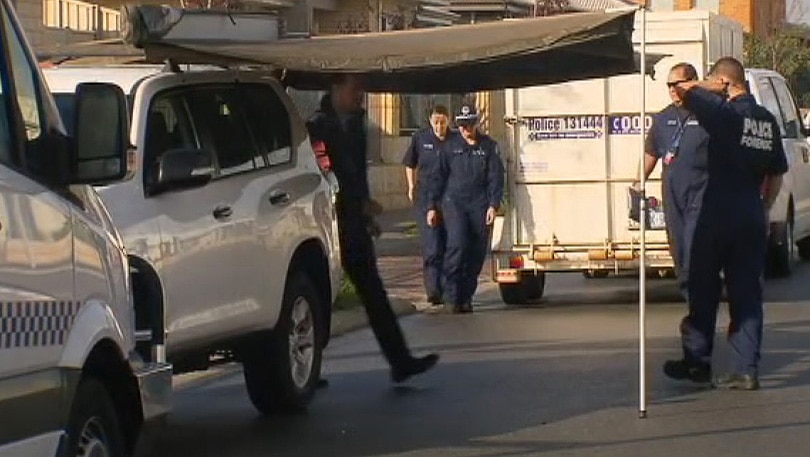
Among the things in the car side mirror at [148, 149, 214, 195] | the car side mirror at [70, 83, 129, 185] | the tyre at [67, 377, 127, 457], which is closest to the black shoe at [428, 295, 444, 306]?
the car side mirror at [148, 149, 214, 195]

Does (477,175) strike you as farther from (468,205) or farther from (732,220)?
(732,220)

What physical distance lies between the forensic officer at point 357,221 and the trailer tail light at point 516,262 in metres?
5.58

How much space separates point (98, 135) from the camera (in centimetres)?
670

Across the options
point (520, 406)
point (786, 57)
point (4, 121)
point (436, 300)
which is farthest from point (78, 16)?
point (786, 57)

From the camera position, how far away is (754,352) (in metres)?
11.5

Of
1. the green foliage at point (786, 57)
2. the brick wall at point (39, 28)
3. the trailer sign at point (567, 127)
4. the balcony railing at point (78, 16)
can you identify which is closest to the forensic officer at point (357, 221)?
the trailer sign at point (567, 127)

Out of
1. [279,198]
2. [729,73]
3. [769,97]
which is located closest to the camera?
[279,198]

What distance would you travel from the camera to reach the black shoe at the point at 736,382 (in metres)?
11.6

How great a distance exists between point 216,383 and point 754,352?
360 centimetres

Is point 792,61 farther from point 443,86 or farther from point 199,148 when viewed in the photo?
point 199,148

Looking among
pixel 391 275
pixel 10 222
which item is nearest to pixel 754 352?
pixel 10 222

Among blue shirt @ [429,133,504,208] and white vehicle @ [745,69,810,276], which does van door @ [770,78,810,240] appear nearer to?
white vehicle @ [745,69,810,276]

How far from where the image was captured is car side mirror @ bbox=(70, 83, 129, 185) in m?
6.62

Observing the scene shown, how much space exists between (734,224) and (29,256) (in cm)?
626
